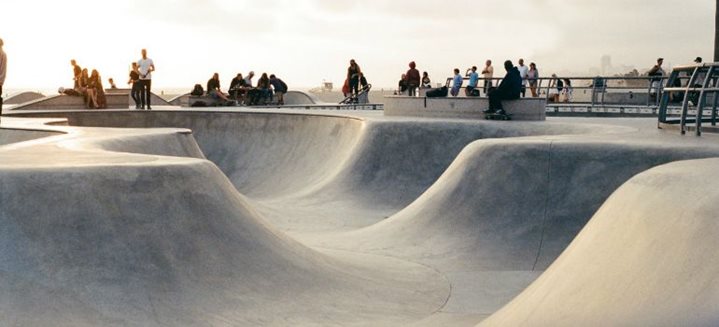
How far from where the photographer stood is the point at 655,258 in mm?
5676

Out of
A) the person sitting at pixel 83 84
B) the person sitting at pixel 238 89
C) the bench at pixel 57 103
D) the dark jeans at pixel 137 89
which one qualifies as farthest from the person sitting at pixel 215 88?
the dark jeans at pixel 137 89

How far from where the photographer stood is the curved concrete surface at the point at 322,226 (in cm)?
781

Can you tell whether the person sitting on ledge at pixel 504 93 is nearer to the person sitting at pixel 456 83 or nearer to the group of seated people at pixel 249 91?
the person sitting at pixel 456 83

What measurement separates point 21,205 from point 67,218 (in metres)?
0.39

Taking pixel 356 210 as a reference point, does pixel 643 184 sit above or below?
above

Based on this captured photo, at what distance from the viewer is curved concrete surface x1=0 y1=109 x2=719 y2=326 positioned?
7809 millimetres

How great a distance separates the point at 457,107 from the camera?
20.8 metres

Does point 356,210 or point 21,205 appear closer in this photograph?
point 21,205

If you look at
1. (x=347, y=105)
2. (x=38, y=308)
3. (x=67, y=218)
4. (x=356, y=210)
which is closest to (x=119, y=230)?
(x=67, y=218)

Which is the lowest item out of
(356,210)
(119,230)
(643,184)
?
(356,210)

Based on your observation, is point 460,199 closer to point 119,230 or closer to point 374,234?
point 374,234

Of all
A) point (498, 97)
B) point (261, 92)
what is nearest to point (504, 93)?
point (498, 97)

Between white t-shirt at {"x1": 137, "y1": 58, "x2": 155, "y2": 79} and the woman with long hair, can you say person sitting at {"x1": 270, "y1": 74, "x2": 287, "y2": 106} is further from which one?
white t-shirt at {"x1": 137, "y1": 58, "x2": 155, "y2": 79}

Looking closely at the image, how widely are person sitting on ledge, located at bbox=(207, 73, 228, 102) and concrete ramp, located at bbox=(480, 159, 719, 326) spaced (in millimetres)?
26650
